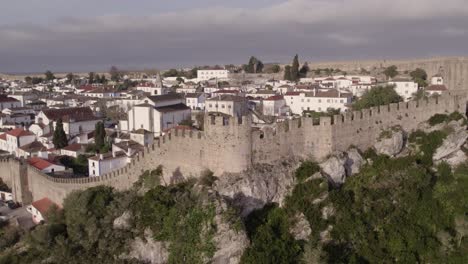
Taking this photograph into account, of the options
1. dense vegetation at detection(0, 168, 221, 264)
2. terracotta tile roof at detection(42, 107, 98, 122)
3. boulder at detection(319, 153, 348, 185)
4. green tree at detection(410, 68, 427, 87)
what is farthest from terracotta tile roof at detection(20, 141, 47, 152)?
green tree at detection(410, 68, 427, 87)

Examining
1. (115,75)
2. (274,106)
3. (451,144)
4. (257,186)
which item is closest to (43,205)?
(257,186)

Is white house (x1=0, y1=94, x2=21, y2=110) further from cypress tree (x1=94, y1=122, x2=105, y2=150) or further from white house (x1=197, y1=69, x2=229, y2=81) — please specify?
white house (x1=197, y1=69, x2=229, y2=81)

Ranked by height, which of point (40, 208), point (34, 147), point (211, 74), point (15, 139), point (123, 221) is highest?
point (211, 74)

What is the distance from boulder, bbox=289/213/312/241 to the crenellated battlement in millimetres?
2463

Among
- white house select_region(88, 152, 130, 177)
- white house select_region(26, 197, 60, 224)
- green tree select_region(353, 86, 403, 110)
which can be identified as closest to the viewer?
white house select_region(26, 197, 60, 224)

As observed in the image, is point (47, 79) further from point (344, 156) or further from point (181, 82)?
point (344, 156)

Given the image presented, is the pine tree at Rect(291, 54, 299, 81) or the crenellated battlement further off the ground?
the pine tree at Rect(291, 54, 299, 81)

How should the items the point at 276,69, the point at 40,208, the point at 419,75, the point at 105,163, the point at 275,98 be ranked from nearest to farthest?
the point at 40,208, the point at 105,163, the point at 275,98, the point at 419,75, the point at 276,69

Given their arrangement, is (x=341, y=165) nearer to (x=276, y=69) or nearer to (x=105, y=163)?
(x=105, y=163)

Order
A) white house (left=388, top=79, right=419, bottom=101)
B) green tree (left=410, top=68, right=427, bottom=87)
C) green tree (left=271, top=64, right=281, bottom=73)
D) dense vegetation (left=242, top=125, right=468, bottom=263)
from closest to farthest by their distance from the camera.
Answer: dense vegetation (left=242, top=125, right=468, bottom=263), white house (left=388, top=79, right=419, bottom=101), green tree (left=410, top=68, right=427, bottom=87), green tree (left=271, top=64, right=281, bottom=73)

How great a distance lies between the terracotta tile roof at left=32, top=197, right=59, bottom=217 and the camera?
25.1 metres

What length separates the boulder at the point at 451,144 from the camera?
2133cm

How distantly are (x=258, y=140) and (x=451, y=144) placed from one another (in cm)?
863

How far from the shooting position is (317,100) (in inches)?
1898
